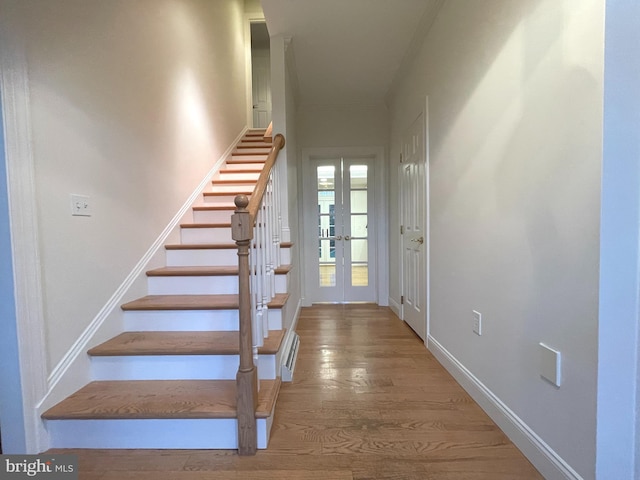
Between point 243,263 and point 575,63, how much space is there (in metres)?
1.40

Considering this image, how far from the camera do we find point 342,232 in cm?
371

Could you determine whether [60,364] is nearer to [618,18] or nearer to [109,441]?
[109,441]

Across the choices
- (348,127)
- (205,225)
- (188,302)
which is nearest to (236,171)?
(205,225)

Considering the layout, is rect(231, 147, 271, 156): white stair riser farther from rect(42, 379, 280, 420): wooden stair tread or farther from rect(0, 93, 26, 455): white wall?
rect(42, 379, 280, 420): wooden stair tread

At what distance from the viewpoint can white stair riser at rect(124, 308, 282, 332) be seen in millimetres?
1703

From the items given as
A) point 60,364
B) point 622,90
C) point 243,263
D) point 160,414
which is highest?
point 622,90

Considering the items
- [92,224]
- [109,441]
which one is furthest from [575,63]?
[109,441]

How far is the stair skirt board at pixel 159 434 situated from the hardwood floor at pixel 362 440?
0.11 feet

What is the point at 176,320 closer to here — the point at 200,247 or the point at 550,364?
the point at 200,247

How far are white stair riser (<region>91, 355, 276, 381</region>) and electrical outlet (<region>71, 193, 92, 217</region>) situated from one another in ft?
2.49

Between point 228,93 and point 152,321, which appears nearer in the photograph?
point 152,321

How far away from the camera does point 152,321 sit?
1.71 metres

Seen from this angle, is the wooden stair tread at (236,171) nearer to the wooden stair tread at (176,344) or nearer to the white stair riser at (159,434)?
the wooden stair tread at (176,344)

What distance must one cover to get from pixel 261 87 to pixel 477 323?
17.7 feet
